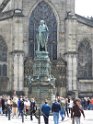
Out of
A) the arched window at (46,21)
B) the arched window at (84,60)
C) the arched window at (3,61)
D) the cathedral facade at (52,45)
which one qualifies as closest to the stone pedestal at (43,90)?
the cathedral facade at (52,45)

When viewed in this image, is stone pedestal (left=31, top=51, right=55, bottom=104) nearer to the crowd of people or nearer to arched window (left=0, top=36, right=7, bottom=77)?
the crowd of people

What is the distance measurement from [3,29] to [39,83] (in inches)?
709

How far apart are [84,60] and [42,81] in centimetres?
1879

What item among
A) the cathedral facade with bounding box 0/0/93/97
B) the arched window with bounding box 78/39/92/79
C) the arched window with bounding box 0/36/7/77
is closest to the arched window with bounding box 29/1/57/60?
the cathedral facade with bounding box 0/0/93/97

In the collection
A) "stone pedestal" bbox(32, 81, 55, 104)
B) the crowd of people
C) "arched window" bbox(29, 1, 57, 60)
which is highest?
"arched window" bbox(29, 1, 57, 60)

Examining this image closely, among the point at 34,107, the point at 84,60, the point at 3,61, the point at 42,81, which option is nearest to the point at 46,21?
the point at 84,60

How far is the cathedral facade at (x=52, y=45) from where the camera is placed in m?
49.3

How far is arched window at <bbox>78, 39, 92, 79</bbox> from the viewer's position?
51.9m

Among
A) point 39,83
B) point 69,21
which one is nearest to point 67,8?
point 69,21

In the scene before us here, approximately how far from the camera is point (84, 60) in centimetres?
5212

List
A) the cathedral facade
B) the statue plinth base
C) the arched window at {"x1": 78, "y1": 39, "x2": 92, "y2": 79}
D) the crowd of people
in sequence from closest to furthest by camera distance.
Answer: the crowd of people, the statue plinth base, the cathedral facade, the arched window at {"x1": 78, "y1": 39, "x2": 92, "y2": 79}

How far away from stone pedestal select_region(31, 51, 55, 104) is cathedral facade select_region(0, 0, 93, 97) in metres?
14.0

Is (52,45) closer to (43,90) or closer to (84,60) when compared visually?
(84,60)

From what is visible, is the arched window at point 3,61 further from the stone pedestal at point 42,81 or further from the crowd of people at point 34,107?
the stone pedestal at point 42,81
